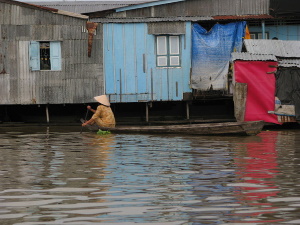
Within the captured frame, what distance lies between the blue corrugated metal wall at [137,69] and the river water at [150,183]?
7003 mm

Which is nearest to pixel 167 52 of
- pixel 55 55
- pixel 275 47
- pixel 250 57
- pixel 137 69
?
pixel 137 69

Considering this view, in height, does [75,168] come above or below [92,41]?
below

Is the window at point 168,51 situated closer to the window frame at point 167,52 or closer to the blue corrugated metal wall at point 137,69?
the window frame at point 167,52

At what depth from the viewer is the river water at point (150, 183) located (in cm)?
748

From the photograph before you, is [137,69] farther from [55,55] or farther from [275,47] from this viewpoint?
[275,47]

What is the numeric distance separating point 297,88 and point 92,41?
7.53 m

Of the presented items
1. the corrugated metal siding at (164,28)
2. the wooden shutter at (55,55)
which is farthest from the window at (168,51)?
the wooden shutter at (55,55)

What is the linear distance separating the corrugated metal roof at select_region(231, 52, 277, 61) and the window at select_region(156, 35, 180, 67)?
2.44 m

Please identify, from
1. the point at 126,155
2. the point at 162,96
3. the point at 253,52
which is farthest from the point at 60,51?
the point at 126,155

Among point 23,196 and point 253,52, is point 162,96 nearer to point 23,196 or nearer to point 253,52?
point 253,52

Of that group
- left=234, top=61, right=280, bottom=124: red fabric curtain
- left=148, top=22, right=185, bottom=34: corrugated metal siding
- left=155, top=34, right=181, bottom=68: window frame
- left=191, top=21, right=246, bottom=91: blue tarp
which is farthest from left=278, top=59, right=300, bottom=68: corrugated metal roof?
left=148, top=22, right=185, bottom=34: corrugated metal siding

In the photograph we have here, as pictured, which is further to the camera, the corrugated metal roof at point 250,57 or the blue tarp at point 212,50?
the blue tarp at point 212,50

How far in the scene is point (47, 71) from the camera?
23484mm

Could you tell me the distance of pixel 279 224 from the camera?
697cm
